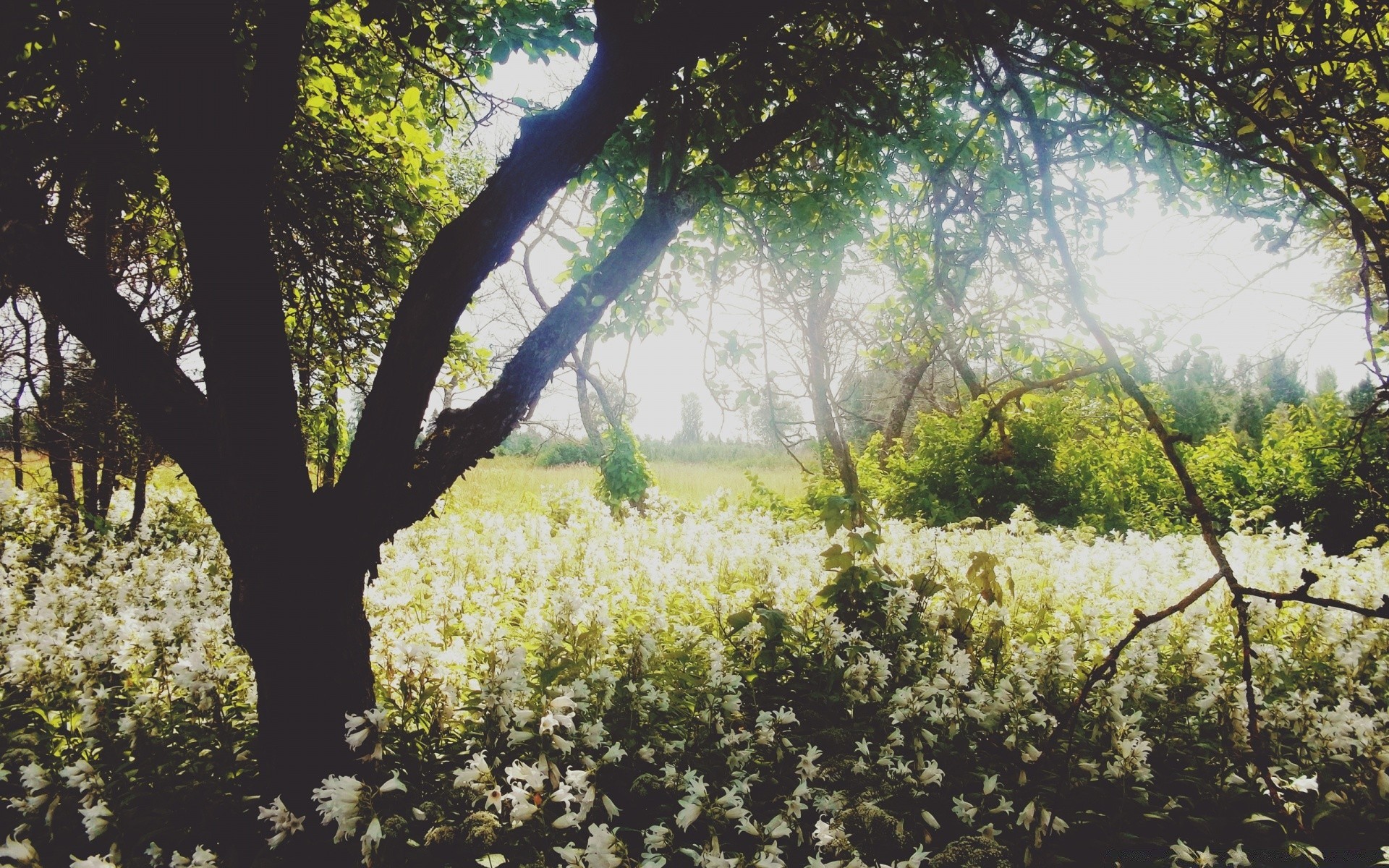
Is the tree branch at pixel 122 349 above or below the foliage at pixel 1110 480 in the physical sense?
above

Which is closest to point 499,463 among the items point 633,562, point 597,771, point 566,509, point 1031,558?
point 566,509

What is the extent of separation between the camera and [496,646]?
10.6 feet

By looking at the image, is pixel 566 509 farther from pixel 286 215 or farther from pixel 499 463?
pixel 499 463

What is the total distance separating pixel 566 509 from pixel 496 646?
9.85 m

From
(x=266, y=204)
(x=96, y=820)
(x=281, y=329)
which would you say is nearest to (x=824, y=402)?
(x=281, y=329)

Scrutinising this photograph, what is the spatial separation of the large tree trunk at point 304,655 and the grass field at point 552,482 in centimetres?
639

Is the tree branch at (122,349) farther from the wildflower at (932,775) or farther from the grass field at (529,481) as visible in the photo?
the grass field at (529,481)

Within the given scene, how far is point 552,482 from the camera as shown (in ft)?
60.2

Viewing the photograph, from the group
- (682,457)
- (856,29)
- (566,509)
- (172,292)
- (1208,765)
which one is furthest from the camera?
(682,457)

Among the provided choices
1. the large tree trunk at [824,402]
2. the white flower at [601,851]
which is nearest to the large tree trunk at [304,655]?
the white flower at [601,851]

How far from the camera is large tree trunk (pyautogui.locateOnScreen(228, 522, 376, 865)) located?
254 centimetres

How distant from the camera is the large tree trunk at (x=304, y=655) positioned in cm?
254

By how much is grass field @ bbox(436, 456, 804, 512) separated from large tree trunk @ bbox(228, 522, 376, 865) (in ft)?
21.0

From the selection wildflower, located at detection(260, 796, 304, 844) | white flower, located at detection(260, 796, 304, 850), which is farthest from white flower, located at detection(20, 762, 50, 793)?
white flower, located at detection(260, 796, 304, 850)
